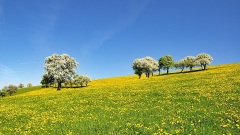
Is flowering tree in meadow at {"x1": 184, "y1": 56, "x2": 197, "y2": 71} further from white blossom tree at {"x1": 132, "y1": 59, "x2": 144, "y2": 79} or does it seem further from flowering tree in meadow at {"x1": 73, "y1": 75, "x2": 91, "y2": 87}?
flowering tree in meadow at {"x1": 73, "y1": 75, "x2": 91, "y2": 87}

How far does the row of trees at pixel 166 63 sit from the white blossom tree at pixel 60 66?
3570cm

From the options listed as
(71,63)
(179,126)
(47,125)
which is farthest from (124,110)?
(71,63)

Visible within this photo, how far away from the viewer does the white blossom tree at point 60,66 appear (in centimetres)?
8362

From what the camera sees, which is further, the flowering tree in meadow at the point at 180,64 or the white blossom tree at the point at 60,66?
the flowering tree in meadow at the point at 180,64

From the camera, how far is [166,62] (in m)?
126

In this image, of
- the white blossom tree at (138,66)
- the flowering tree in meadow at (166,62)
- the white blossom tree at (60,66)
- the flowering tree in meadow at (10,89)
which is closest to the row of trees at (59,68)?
the white blossom tree at (60,66)

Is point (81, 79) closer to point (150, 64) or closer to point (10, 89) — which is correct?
point (150, 64)

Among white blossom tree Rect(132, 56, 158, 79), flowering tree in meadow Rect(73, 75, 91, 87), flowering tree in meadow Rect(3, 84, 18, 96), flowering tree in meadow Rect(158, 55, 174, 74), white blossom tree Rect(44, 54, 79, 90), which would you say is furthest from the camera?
flowering tree in meadow Rect(3, 84, 18, 96)

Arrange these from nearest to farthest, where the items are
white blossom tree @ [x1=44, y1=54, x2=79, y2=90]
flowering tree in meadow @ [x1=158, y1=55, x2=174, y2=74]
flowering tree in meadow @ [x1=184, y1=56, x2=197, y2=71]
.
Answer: white blossom tree @ [x1=44, y1=54, x2=79, y2=90] < flowering tree in meadow @ [x1=184, y1=56, x2=197, y2=71] < flowering tree in meadow @ [x1=158, y1=55, x2=174, y2=74]

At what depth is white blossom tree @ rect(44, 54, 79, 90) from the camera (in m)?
83.6

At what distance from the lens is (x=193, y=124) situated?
15.4m

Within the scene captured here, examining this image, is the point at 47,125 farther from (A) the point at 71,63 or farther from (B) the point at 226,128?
(A) the point at 71,63

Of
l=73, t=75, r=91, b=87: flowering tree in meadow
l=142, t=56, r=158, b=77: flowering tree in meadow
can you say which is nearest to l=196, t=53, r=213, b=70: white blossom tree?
l=142, t=56, r=158, b=77: flowering tree in meadow

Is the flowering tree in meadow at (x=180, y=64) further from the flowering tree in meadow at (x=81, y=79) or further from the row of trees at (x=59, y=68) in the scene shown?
the row of trees at (x=59, y=68)
